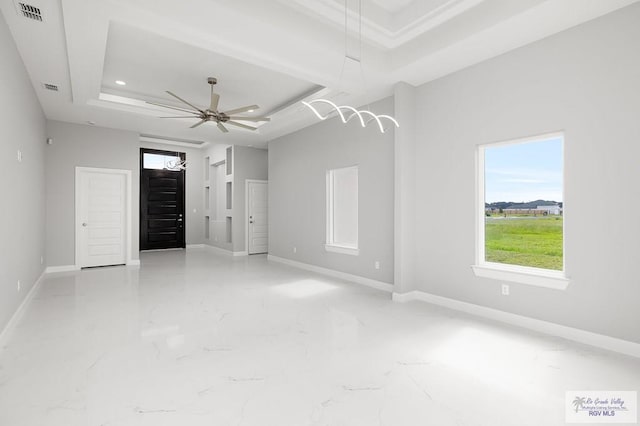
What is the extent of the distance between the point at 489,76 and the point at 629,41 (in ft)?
3.96

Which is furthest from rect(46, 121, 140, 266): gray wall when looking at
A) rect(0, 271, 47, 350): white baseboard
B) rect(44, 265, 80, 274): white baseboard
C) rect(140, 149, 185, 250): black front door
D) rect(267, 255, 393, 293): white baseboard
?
rect(267, 255, 393, 293): white baseboard

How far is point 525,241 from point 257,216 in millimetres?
6711

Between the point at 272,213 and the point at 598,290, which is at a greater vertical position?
the point at 272,213

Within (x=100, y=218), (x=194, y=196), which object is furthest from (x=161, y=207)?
(x=100, y=218)

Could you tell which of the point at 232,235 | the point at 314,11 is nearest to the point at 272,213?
the point at 232,235

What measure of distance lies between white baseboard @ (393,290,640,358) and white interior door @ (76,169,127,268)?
6.12 metres

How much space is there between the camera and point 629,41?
2.87 metres

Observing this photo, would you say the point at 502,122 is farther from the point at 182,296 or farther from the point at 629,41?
the point at 182,296

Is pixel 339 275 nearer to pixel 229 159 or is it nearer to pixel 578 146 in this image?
pixel 578 146

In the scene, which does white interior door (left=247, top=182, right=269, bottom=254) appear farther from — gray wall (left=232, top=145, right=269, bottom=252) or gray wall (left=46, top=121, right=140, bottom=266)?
gray wall (left=46, top=121, right=140, bottom=266)

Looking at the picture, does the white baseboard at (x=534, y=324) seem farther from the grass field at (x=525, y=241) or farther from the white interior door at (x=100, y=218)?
the white interior door at (x=100, y=218)

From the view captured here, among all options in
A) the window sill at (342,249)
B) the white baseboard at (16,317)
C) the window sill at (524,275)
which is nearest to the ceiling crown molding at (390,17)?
the window sill at (524,275)

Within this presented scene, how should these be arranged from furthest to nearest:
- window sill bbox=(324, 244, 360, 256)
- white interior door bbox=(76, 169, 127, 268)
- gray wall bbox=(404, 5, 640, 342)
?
1. white interior door bbox=(76, 169, 127, 268)
2. window sill bbox=(324, 244, 360, 256)
3. gray wall bbox=(404, 5, 640, 342)

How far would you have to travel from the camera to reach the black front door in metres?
9.64
